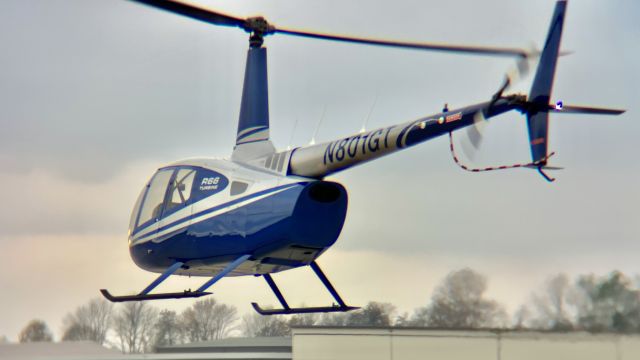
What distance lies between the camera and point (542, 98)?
16375mm

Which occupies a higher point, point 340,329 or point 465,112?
point 465,112

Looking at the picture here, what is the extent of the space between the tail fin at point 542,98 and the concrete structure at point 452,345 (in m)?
3.18

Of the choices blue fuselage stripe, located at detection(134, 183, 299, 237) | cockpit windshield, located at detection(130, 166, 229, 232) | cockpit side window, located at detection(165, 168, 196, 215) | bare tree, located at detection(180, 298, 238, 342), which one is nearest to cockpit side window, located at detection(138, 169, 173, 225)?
cockpit windshield, located at detection(130, 166, 229, 232)

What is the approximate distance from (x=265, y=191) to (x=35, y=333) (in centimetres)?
2876

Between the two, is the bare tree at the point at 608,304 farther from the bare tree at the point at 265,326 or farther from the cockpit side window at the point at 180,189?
the bare tree at the point at 265,326

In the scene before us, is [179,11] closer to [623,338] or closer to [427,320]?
[427,320]

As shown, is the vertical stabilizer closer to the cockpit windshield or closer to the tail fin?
the cockpit windshield

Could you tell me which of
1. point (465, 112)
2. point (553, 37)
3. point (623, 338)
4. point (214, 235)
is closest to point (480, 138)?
point (465, 112)

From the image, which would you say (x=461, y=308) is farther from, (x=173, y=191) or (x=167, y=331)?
(x=167, y=331)

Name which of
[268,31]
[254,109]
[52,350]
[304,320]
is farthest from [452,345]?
[52,350]

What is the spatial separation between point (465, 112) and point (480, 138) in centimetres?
79

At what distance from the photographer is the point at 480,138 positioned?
1573 centimetres

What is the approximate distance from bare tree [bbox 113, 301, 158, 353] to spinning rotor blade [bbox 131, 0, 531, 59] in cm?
2021

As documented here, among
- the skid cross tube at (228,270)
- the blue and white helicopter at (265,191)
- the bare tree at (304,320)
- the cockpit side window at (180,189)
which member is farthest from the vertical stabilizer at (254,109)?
the bare tree at (304,320)
